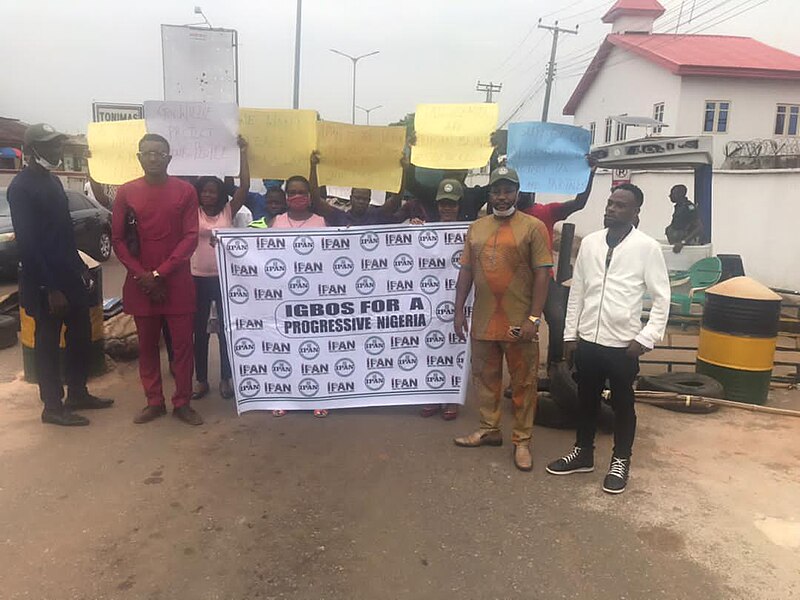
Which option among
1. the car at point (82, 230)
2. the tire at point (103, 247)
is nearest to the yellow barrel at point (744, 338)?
the car at point (82, 230)

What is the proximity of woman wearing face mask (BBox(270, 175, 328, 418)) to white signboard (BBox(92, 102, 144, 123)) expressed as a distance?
333 cm

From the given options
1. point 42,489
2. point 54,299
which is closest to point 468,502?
point 42,489

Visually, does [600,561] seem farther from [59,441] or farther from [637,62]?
[637,62]

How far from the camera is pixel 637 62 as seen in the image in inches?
1093

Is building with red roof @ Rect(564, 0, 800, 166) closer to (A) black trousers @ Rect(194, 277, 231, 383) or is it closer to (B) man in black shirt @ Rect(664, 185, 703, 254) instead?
(B) man in black shirt @ Rect(664, 185, 703, 254)

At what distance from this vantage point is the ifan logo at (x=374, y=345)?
15.8ft

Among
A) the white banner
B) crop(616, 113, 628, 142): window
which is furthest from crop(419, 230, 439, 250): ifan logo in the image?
crop(616, 113, 628, 142): window

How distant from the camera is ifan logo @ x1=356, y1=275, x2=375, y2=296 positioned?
15.6 ft

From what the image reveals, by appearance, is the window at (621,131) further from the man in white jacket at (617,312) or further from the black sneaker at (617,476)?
the black sneaker at (617,476)

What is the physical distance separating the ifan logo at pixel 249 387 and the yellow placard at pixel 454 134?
6.70 feet

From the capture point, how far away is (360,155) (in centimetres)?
486

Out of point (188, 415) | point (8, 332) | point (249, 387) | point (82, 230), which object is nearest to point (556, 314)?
point (249, 387)

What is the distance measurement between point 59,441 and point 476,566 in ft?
10.2

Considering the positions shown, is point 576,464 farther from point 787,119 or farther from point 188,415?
point 787,119
